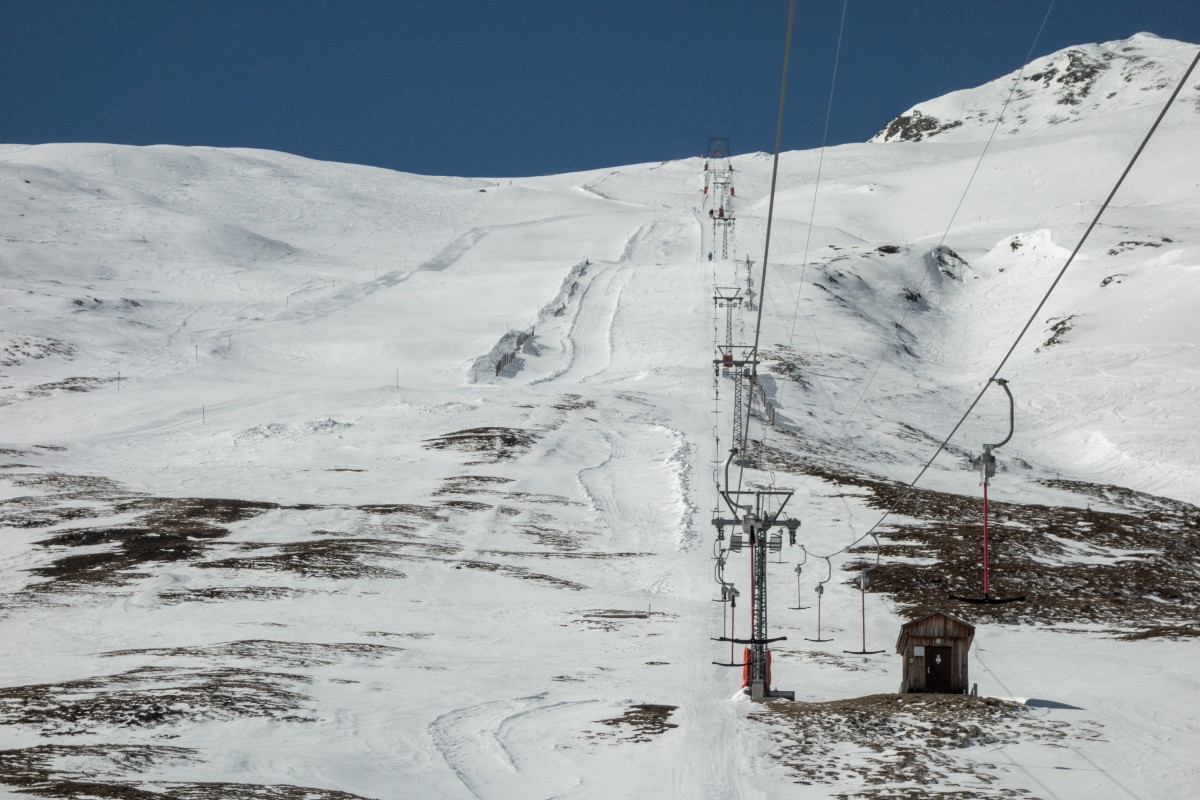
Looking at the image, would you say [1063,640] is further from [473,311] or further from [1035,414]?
[473,311]

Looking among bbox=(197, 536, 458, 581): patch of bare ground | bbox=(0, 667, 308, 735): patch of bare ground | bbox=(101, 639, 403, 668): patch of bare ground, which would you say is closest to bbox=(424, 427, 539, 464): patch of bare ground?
bbox=(197, 536, 458, 581): patch of bare ground

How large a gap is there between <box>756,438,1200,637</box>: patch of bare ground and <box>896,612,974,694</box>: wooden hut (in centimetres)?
1290

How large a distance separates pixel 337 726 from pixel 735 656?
13196 mm

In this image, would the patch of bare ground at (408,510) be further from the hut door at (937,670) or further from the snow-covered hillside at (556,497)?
the hut door at (937,670)

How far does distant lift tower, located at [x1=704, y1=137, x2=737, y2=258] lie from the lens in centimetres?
13250

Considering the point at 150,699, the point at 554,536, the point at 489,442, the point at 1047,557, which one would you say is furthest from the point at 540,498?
the point at 150,699

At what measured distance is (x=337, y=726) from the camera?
24.2 metres

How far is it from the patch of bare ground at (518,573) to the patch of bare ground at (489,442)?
665 inches

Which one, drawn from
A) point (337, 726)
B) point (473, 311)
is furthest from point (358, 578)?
point (473, 311)

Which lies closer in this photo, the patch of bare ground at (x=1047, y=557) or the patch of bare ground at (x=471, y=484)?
the patch of bare ground at (x=1047, y=557)

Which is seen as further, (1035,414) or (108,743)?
(1035,414)

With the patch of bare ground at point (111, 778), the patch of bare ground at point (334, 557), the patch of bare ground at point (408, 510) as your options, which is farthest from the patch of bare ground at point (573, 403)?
the patch of bare ground at point (111, 778)

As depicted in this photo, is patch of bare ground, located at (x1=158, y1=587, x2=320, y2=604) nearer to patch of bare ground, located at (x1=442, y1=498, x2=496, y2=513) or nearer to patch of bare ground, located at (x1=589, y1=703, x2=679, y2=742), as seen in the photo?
patch of bare ground, located at (x1=442, y1=498, x2=496, y2=513)

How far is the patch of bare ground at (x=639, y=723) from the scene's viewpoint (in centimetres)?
2403
